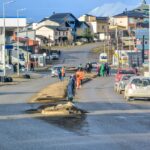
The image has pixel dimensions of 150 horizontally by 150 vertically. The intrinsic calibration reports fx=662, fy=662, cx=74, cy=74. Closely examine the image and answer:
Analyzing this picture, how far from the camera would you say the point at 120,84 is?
143ft

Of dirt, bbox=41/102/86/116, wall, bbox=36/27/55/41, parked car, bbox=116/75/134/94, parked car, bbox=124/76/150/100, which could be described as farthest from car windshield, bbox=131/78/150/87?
wall, bbox=36/27/55/41

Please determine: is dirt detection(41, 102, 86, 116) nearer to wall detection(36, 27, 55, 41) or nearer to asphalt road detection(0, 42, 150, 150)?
asphalt road detection(0, 42, 150, 150)

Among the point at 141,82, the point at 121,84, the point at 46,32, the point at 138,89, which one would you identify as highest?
the point at 46,32

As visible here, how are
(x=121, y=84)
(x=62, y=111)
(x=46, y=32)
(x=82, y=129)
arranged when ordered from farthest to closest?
(x=46, y=32) → (x=121, y=84) → (x=62, y=111) → (x=82, y=129)

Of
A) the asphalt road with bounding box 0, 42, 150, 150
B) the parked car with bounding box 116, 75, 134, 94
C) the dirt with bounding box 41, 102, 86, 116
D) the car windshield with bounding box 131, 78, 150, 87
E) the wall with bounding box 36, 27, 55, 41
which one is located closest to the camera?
the asphalt road with bounding box 0, 42, 150, 150

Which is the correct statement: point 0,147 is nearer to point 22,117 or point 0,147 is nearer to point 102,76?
point 22,117

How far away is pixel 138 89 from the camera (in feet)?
119

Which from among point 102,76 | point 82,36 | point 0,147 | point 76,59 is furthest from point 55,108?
point 82,36

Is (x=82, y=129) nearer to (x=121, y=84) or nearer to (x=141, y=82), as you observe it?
(x=141, y=82)

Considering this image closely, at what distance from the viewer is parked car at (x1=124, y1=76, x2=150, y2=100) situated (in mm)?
36125

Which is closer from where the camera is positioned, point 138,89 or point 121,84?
point 138,89

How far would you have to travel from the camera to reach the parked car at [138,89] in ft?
119

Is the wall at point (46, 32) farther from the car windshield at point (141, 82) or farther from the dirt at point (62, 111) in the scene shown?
the dirt at point (62, 111)

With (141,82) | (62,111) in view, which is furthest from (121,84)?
(62,111)
